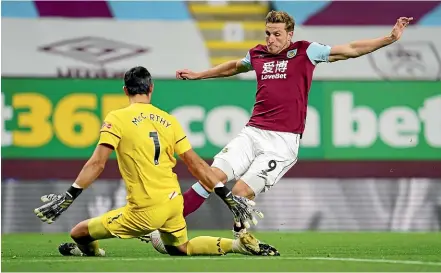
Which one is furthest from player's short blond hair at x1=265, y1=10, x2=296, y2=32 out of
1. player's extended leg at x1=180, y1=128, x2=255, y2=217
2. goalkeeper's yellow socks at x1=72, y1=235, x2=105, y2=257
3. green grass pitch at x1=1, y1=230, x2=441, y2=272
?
goalkeeper's yellow socks at x1=72, y1=235, x2=105, y2=257

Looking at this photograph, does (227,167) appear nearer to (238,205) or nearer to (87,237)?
(238,205)

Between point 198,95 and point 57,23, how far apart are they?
225 cm

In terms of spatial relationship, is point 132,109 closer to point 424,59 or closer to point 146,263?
point 146,263

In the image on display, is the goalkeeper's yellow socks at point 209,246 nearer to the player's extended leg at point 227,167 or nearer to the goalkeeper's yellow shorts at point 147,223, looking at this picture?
the goalkeeper's yellow shorts at point 147,223

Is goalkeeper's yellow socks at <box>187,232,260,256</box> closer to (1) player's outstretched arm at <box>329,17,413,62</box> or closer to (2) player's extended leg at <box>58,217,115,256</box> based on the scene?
(2) player's extended leg at <box>58,217,115,256</box>

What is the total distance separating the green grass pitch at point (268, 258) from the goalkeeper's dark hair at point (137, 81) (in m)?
1.31

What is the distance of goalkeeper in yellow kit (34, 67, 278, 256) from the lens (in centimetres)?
823

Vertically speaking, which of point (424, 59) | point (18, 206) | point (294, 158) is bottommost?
point (18, 206)

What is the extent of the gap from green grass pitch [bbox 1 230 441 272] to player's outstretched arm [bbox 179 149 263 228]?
1.06ft

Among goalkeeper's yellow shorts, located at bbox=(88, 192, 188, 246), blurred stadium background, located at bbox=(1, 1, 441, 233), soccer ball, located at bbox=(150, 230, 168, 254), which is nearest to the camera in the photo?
goalkeeper's yellow shorts, located at bbox=(88, 192, 188, 246)

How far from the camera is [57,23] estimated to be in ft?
51.0

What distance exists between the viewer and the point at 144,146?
27.1ft

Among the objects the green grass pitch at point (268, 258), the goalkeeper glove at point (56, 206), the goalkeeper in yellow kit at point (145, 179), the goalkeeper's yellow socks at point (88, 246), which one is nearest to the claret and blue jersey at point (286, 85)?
the green grass pitch at point (268, 258)

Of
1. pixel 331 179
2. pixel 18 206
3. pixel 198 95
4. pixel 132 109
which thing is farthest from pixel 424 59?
pixel 132 109
